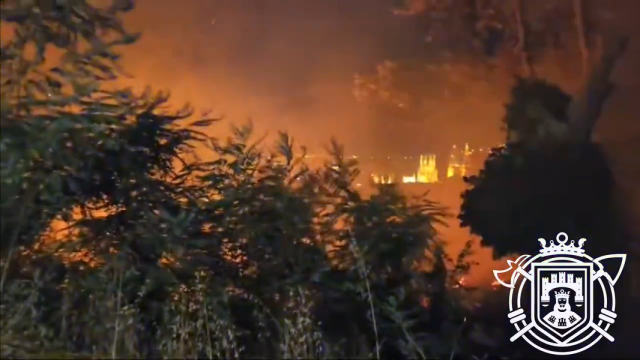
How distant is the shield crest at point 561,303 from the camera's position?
4.24 meters

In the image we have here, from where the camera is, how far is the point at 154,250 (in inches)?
144

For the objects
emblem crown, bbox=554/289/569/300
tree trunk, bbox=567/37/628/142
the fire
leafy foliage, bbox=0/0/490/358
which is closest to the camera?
leafy foliage, bbox=0/0/490/358

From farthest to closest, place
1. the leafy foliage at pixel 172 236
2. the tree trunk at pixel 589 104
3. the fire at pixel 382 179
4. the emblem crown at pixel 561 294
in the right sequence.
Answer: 1. the tree trunk at pixel 589 104
2. the emblem crown at pixel 561 294
3. the fire at pixel 382 179
4. the leafy foliage at pixel 172 236

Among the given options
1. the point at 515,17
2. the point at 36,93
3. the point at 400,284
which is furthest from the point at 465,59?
the point at 36,93

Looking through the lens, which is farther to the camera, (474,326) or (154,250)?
(474,326)

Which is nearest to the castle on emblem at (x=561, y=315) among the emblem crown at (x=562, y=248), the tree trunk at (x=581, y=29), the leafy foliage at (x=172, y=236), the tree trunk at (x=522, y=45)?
the emblem crown at (x=562, y=248)

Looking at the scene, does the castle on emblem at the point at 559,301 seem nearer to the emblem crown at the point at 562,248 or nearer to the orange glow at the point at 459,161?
the emblem crown at the point at 562,248

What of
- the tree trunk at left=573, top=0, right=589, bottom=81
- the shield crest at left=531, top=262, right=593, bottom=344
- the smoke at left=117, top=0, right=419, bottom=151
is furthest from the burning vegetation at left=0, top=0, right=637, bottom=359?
the shield crest at left=531, top=262, right=593, bottom=344

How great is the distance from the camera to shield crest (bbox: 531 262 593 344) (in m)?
4.24

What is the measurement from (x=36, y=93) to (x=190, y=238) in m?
1.06

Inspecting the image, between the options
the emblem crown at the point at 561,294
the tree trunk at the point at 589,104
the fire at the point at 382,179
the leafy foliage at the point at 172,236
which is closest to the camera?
the leafy foliage at the point at 172,236

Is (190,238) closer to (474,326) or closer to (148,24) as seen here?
(148,24)

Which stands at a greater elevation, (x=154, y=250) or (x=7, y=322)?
(x=154, y=250)

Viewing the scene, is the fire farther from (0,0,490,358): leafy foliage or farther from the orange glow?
the orange glow
